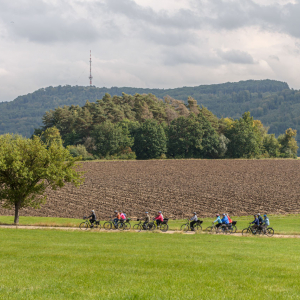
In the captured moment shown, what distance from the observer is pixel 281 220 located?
107 ft

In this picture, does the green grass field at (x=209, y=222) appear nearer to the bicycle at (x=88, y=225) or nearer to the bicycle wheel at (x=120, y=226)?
the bicycle at (x=88, y=225)

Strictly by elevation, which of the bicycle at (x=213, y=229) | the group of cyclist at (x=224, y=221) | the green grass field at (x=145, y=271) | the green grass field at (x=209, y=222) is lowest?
the green grass field at (x=209, y=222)

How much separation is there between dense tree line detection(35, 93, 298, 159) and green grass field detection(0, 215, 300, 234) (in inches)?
2265

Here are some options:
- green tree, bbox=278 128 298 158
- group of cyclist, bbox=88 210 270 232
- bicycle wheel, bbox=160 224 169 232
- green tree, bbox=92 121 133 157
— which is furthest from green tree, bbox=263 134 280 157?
bicycle wheel, bbox=160 224 169 232

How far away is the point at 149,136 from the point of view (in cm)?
9956

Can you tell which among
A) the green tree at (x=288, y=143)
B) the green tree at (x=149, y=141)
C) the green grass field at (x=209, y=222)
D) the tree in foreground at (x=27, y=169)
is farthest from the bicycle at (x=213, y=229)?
the green tree at (x=288, y=143)

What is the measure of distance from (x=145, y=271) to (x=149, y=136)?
87.8m

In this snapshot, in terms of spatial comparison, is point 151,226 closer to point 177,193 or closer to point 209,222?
point 209,222

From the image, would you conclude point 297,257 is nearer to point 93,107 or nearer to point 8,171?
point 8,171

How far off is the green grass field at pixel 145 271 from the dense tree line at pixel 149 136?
7456 cm

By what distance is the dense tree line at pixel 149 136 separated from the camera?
97562 mm

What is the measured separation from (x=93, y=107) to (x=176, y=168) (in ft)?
150

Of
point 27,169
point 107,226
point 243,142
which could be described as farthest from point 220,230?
point 243,142

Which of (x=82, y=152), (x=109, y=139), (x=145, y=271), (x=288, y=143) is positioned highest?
(x=109, y=139)
